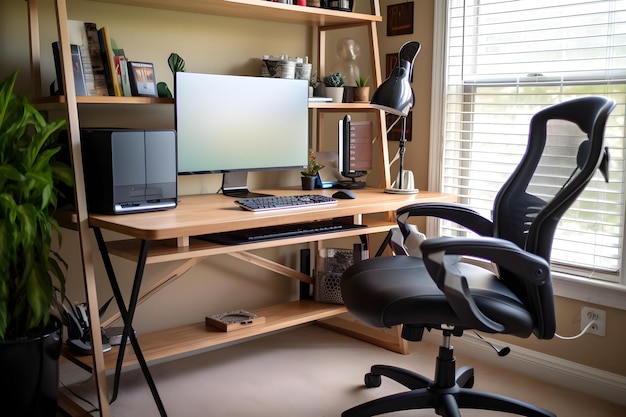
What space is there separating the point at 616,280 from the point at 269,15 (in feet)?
5.77

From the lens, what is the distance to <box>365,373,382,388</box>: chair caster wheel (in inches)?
110

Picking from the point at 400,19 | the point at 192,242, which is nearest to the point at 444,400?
the point at 192,242

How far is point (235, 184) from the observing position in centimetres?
301

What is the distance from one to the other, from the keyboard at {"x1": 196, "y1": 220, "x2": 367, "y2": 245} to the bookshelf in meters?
0.23

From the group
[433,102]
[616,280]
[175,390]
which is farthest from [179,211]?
[616,280]

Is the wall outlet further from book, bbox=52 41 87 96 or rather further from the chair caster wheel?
book, bbox=52 41 87 96

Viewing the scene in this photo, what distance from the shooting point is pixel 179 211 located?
250 cm

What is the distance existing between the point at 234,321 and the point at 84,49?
3.90 ft

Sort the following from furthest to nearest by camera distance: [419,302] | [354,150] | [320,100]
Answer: [354,150], [320,100], [419,302]

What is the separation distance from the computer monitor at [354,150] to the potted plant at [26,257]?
1289 millimetres

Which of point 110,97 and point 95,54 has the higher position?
point 95,54

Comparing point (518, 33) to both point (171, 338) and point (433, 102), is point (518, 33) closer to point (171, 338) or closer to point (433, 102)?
point (433, 102)

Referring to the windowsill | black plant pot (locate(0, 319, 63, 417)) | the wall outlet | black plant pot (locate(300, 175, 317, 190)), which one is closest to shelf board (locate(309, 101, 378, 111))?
black plant pot (locate(300, 175, 317, 190))

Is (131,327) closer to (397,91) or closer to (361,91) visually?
(397,91)
